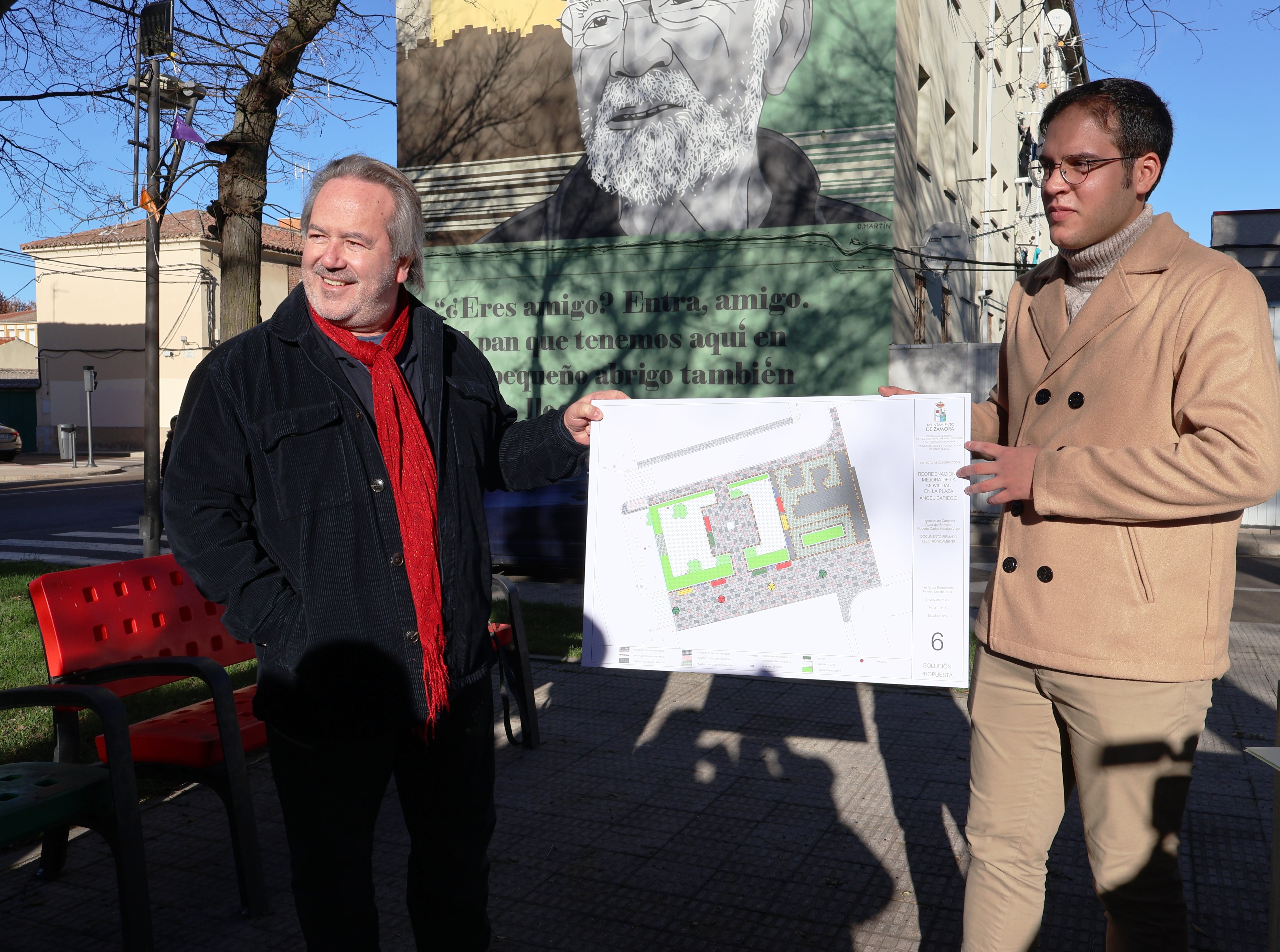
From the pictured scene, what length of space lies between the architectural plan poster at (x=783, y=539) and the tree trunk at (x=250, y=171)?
808 centimetres

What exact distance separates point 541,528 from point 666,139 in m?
8.26

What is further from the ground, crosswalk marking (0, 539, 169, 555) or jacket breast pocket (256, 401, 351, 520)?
jacket breast pocket (256, 401, 351, 520)

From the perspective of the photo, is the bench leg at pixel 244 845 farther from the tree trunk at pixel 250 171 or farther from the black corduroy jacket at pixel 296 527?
the tree trunk at pixel 250 171

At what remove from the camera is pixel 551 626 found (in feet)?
26.2

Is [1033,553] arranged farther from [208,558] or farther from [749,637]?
[208,558]

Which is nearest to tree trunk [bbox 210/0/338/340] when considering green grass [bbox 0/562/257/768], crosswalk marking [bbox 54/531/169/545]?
green grass [bbox 0/562/257/768]

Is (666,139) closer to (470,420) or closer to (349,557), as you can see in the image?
(470,420)

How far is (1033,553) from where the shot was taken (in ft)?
7.70

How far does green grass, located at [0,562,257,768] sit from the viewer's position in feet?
16.4

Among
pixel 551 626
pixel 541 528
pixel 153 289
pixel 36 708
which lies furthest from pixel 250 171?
pixel 36 708

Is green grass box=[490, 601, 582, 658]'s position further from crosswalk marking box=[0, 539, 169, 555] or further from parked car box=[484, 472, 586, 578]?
crosswalk marking box=[0, 539, 169, 555]

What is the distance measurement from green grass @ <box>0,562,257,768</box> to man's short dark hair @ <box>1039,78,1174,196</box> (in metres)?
3.70

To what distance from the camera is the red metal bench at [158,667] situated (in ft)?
11.3

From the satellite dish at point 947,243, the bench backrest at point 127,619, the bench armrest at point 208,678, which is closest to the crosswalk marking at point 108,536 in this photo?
the bench backrest at point 127,619
